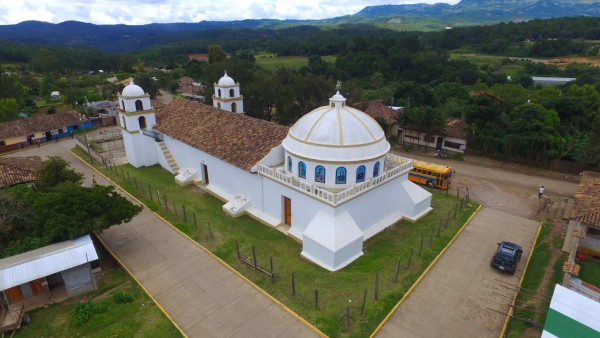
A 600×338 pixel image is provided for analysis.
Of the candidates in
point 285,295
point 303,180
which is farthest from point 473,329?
point 303,180

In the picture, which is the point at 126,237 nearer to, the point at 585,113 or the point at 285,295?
the point at 285,295

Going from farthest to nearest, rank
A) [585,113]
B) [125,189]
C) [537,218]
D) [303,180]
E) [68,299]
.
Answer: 1. [585,113]
2. [125,189]
3. [537,218]
4. [303,180]
5. [68,299]

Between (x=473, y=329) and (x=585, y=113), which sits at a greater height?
(x=585, y=113)

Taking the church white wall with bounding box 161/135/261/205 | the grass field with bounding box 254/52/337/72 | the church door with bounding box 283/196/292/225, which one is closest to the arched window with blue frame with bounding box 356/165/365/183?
the church door with bounding box 283/196/292/225

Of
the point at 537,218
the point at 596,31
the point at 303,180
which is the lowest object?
the point at 537,218

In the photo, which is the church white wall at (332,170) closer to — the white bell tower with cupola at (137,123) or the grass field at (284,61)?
the white bell tower with cupola at (137,123)

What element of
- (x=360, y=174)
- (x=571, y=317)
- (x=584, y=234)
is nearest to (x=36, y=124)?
(x=360, y=174)

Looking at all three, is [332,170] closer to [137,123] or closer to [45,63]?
[137,123]

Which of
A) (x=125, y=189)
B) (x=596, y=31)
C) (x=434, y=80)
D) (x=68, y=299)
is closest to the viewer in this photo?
(x=68, y=299)
